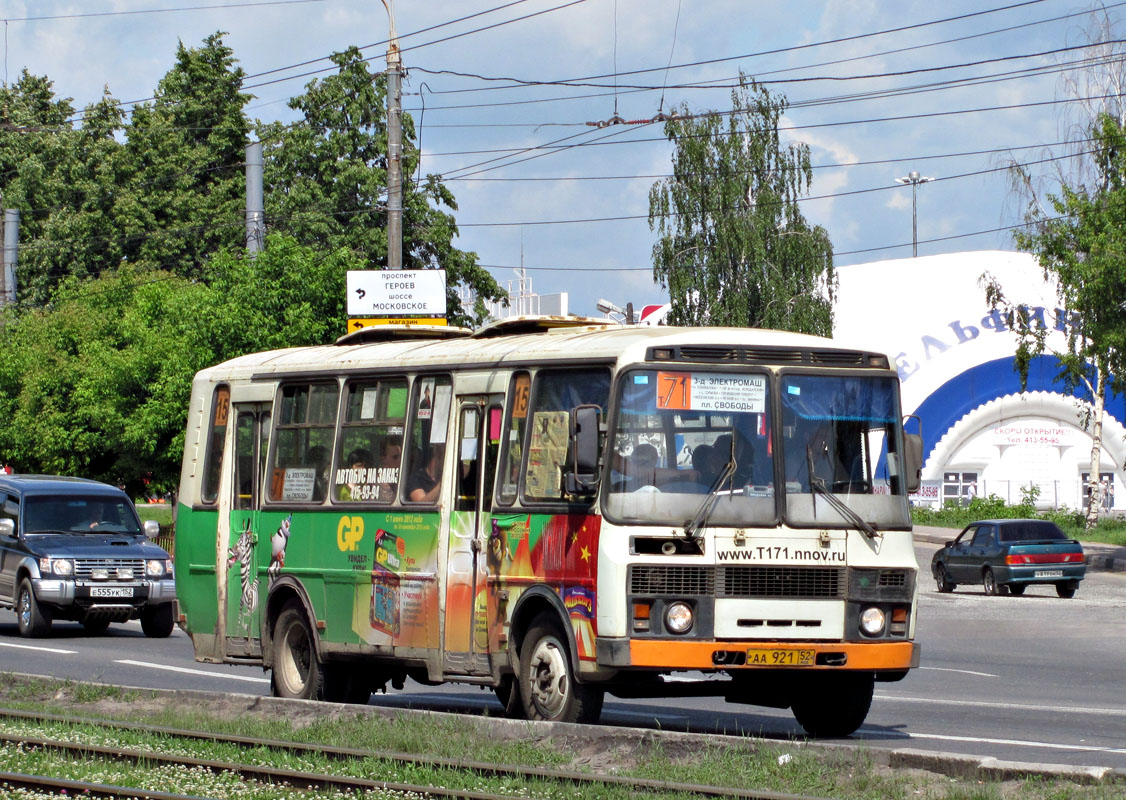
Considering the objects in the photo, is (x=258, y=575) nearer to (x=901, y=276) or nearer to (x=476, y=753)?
(x=476, y=753)

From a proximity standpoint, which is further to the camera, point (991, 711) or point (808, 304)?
point (808, 304)

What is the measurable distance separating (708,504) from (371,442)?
369cm

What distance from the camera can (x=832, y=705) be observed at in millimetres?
12398

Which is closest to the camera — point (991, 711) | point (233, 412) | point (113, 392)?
point (991, 711)

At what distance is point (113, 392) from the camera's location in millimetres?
43594

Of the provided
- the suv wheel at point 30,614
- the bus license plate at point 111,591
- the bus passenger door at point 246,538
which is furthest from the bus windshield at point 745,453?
the suv wheel at point 30,614

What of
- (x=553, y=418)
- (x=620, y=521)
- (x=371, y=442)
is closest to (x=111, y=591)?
(x=371, y=442)

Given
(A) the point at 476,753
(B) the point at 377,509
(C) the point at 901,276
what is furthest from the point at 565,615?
(C) the point at 901,276

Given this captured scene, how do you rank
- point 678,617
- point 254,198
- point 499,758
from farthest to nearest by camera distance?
1. point 254,198
2. point 678,617
3. point 499,758

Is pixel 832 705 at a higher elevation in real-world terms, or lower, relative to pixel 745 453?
lower

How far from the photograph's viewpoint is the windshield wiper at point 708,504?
11016 mm

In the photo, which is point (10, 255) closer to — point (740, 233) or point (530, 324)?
point (740, 233)

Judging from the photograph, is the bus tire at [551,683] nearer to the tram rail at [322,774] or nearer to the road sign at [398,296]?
the tram rail at [322,774]

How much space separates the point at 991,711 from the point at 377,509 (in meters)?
5.41
